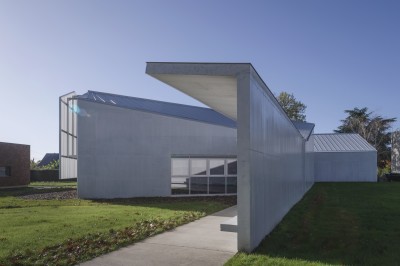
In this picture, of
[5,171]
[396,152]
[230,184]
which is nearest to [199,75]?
[230,184]

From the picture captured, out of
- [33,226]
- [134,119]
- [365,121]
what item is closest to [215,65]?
[33,226]

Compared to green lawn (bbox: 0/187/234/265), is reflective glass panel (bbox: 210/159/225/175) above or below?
above

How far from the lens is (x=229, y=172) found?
2219 centimetres

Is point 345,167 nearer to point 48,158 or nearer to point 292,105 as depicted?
point 292,105

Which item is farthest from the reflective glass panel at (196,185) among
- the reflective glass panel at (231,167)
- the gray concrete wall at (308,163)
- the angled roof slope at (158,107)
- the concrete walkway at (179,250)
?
the concrete walkway at (179,250)

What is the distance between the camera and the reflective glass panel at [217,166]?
22.0m

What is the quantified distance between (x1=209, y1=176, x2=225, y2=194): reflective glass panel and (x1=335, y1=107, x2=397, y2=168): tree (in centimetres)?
4581

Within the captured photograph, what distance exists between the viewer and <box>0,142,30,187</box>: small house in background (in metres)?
34.5

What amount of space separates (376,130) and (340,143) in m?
23.8

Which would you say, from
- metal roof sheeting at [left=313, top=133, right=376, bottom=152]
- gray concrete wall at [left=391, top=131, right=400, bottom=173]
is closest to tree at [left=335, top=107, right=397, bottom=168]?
gray concrete wall at [left=391, top=131, right=400, bottom=173]

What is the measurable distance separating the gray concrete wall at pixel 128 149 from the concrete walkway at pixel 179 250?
11.2 metres

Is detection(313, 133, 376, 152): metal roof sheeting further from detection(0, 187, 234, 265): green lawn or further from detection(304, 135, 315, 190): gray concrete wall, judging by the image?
detection(0, 187, 234, 265): green lawn

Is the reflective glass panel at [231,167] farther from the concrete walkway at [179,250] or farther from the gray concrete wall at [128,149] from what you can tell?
the concrete walkway at [179,250]

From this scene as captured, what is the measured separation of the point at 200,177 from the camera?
21.5m
